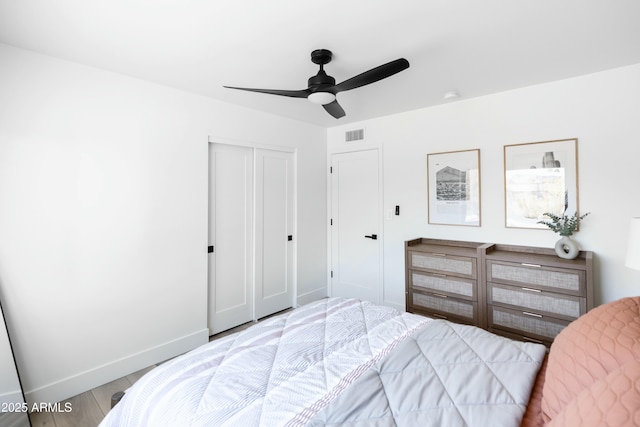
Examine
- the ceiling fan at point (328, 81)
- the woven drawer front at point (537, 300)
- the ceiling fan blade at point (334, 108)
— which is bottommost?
the woven drawer front at point (537, 300)

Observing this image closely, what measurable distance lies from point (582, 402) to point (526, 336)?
6.57 feet

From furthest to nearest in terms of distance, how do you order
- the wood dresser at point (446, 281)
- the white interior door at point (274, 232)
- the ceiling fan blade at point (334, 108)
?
1. the white interior door at point (274, 232)
2. the wood dresser at point (446, 281)
3. the ceiling fan blade at point (334, 108)

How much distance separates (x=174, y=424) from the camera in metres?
1.07

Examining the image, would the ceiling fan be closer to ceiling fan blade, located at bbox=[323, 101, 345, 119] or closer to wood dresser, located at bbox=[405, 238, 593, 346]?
ceiling fan blade, located at bbox=[323, 101, 345, 119]

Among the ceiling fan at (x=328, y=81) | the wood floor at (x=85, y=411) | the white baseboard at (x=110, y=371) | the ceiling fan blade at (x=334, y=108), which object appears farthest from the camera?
the ceiling fan blade at (x=334, y=108)

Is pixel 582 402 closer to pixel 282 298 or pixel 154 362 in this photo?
pixel 154 362

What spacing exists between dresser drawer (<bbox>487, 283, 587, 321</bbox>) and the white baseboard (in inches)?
107

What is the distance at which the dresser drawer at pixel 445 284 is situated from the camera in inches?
109

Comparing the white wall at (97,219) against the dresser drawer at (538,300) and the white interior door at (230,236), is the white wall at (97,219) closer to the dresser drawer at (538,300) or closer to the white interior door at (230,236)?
the white interior door at (230,236)

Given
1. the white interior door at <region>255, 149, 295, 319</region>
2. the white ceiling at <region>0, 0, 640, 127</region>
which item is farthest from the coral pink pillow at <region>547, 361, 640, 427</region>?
the white interior door at <region>255, 149, 295, 319</region>

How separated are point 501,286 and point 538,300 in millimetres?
267

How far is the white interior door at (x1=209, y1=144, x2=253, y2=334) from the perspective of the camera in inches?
125

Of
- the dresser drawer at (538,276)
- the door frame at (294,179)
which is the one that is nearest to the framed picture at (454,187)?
the dresser drawer at (538,276)

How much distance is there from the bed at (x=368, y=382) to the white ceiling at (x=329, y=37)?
1629mm
